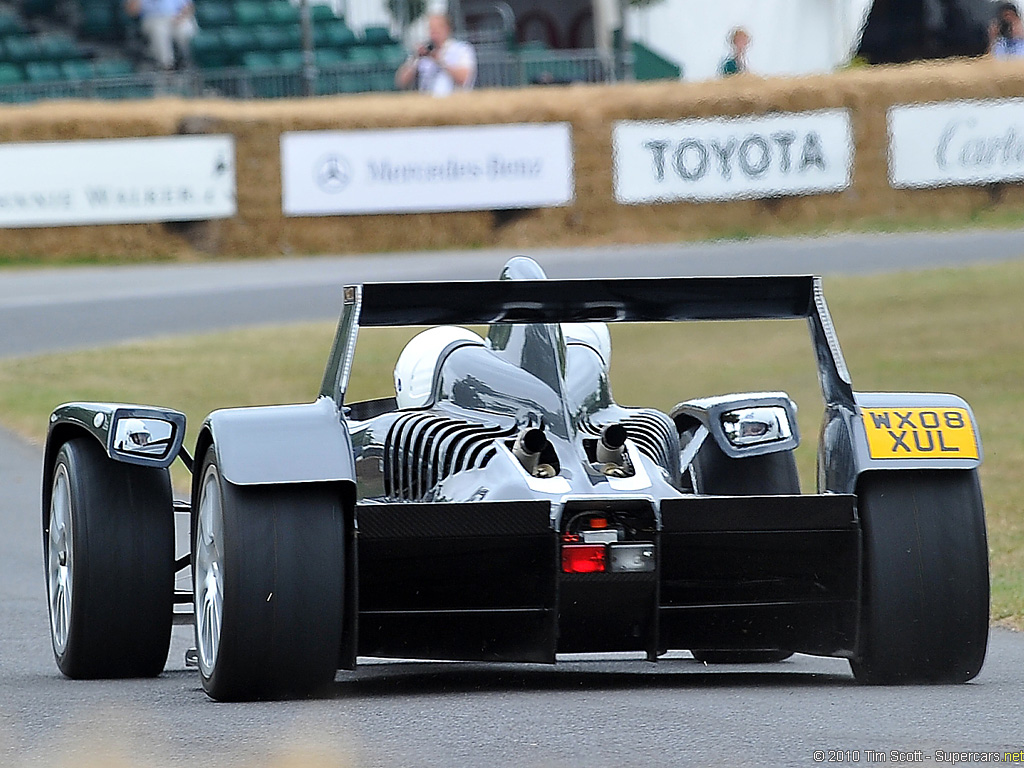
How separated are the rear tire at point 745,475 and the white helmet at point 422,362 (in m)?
0.82

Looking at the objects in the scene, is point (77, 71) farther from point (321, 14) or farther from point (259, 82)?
point (321, 14)

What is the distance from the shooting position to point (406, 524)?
493 cm

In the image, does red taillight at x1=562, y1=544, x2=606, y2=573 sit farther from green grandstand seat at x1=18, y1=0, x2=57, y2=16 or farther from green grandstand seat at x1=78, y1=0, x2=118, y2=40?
green grandstand seat at x1=18, y1=0, x2=57, y2=16

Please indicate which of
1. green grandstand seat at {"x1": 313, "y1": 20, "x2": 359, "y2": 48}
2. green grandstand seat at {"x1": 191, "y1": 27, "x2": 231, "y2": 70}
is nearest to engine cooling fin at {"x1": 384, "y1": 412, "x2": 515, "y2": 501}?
green grandstand seat at {"x1": 191, "y1": 27, "x2": 231, "y2": 70}

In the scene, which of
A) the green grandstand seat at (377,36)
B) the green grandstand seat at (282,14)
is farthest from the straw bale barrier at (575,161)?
the green grandstand seat at (282,14)

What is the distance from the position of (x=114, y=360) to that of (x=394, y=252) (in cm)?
815

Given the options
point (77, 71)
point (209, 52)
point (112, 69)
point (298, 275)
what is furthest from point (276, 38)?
point (298, 275)

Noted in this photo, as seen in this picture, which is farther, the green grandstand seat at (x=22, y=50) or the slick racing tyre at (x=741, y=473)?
the green grandstand seat at (x=22, y=50)

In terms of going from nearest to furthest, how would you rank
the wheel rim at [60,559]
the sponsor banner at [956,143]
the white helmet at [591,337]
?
the wheel rim at [60,559]
the white helmet at [591,337]
the sponsor banner at [956,143]

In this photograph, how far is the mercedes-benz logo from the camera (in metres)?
24.4

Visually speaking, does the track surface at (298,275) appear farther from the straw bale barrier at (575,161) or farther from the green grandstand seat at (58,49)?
the green grandstand seat at (58,49)

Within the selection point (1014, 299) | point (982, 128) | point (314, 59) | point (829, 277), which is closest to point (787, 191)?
point (982, 128)

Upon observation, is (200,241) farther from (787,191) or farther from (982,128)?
(982,128)

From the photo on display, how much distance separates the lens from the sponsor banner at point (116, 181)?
76.7ft
